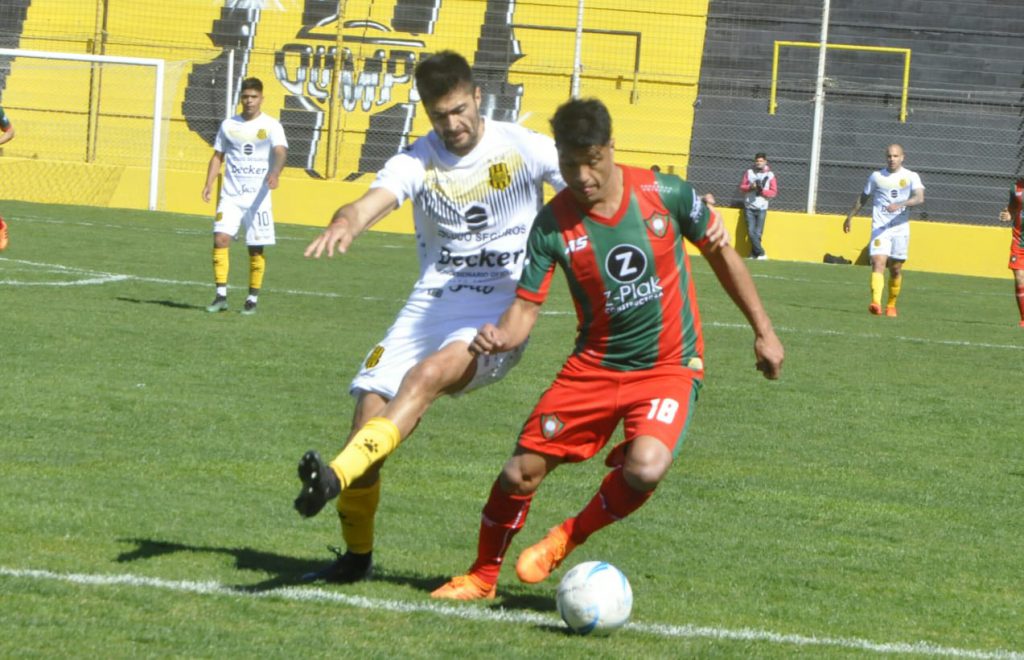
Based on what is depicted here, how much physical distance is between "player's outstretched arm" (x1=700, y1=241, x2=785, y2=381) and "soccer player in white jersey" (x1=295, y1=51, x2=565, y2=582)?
69cm

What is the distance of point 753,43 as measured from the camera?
32.9 meters

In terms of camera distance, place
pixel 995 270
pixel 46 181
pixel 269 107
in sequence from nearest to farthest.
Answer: pixel 995 270
pixel 46 181
pixel 269 107

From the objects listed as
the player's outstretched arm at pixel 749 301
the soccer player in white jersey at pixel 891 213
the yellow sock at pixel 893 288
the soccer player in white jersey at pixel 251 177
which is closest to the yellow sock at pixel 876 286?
the soccer player in white jersey at pixel 891 213

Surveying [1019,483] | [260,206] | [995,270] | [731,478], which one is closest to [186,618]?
[731,478]

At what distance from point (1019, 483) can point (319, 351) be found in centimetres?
558

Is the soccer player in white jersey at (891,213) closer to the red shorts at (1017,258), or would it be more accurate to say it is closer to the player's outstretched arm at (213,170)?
the red shorts at (1017,258)

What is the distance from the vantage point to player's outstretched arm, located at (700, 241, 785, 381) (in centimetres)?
550

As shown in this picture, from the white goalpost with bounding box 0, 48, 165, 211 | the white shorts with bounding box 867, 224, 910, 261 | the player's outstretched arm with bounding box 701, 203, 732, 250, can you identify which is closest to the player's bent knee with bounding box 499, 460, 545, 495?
the player's outstretched arm with bounding box 701, 203, 732, 250

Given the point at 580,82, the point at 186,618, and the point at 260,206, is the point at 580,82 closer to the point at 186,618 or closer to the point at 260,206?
the point at 260,206

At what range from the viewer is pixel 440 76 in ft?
17.8

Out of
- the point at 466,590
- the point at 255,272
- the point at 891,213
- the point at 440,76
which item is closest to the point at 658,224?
the point at 440,76

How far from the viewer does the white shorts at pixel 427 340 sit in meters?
5.60

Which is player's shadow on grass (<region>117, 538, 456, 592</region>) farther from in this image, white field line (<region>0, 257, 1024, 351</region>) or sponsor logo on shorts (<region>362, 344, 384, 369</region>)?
white field line (<region>0, 257, 1024, 351</region>)

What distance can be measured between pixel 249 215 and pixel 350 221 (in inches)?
390
